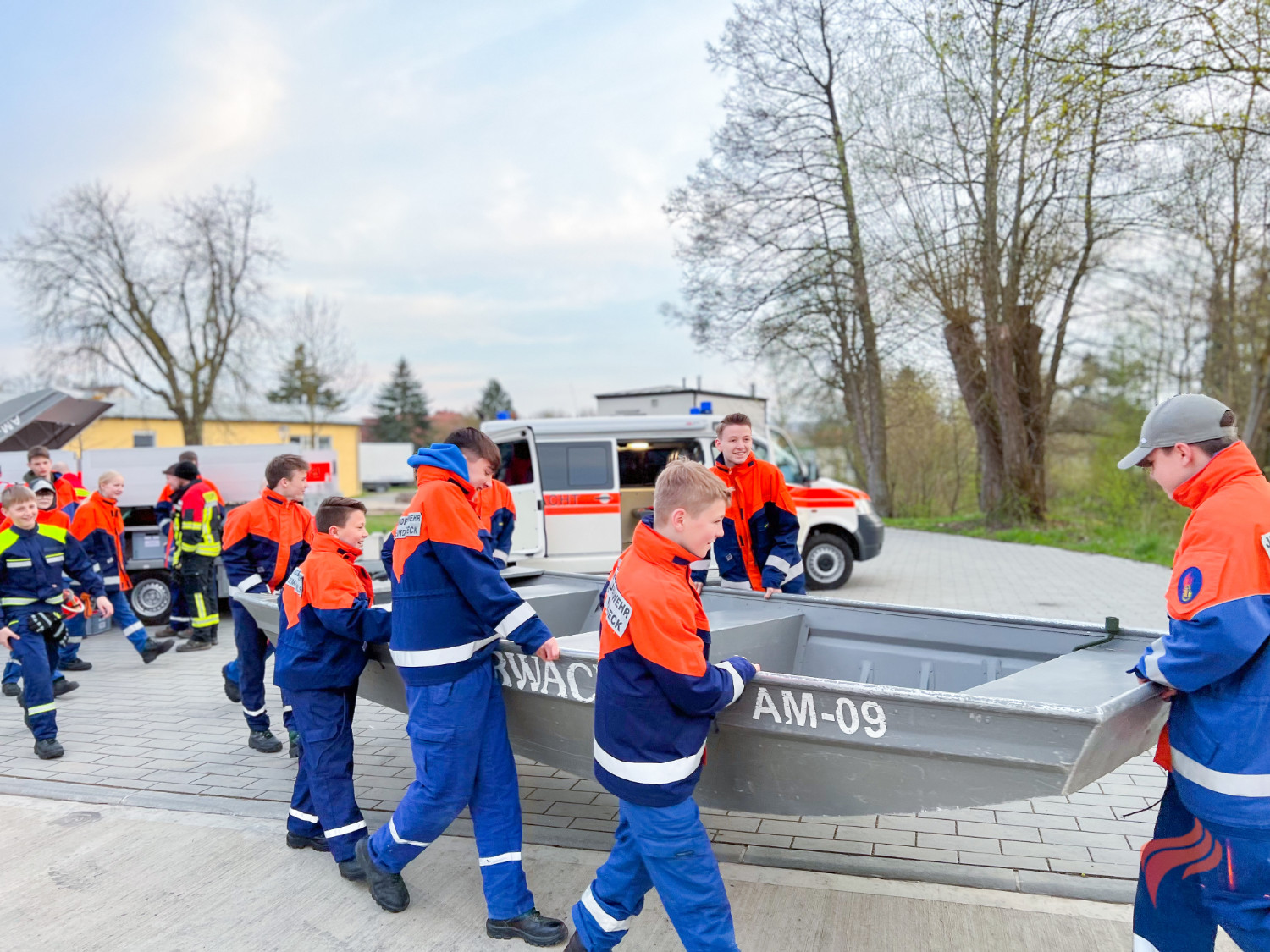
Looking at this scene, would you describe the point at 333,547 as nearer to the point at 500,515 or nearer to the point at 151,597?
the point at 500,515

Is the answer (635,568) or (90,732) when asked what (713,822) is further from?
(90,732)

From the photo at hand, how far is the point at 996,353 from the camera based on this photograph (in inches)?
674

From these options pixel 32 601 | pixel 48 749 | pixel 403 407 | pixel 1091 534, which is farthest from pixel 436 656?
pixel 403 407

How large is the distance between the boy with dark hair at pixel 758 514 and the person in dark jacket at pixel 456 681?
87.1 inches

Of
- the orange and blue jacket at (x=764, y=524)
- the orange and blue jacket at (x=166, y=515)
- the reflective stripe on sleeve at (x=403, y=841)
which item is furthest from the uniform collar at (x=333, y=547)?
the orange and blue jacket at (x=166, y=515)

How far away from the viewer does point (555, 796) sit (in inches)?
180

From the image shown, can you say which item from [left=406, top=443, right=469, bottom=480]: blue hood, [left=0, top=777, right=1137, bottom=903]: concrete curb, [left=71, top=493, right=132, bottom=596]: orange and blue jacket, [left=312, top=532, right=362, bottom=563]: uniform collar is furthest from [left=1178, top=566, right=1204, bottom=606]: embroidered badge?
[left=71, top=493, right=132, bottom=596]: orange and blue jacket

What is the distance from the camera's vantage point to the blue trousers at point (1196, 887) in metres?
2.27

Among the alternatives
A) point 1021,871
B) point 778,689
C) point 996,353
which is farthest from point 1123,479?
point 778,689

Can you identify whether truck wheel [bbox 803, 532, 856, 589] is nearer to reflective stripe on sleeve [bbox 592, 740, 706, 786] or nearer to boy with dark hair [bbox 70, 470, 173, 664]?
boy with dark hair [bbox 70, 470, 173, 664]

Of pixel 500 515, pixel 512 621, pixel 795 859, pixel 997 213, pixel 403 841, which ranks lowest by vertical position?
pixel 795 859

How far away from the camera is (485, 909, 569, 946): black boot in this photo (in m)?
3.14

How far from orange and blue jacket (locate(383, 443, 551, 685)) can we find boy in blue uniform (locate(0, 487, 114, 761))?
360 centimetres

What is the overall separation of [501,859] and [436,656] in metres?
0.80
